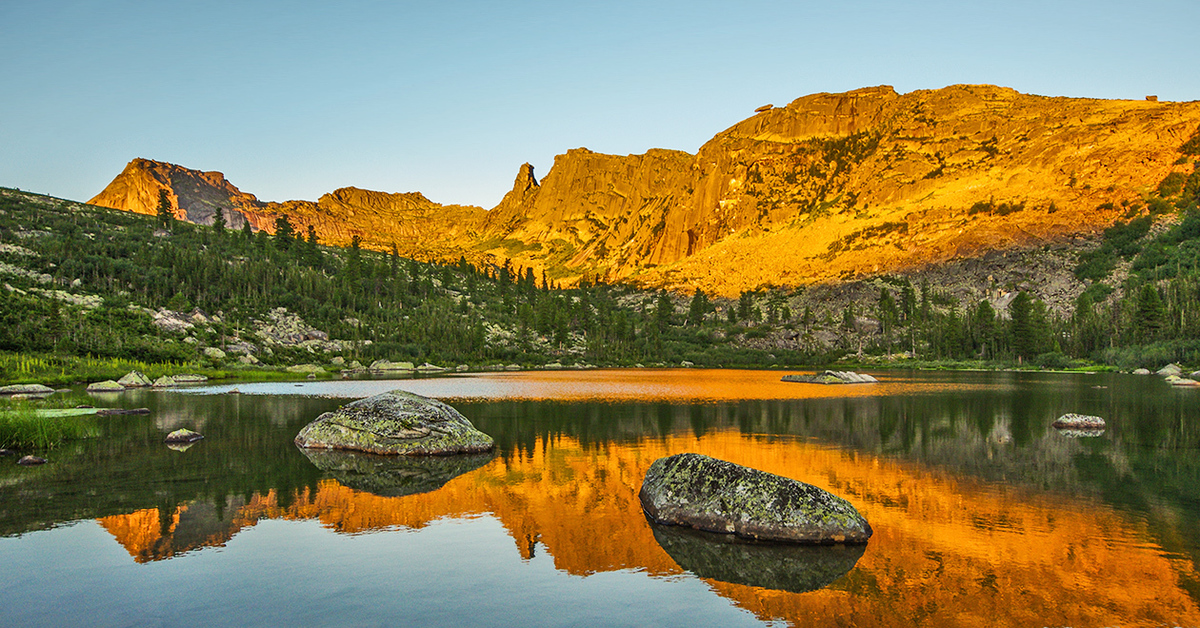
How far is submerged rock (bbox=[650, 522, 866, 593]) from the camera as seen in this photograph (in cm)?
1158

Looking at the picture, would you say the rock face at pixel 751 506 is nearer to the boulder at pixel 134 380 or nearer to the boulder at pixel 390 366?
the boulder at pixel 134 380

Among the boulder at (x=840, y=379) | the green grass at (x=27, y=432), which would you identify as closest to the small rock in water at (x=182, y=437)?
the green grass at (x=27, y=432)

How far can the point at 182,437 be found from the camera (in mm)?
27609

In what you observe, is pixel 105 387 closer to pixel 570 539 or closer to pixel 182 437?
pixel 182 437

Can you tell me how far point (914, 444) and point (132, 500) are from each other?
2885 centimetres

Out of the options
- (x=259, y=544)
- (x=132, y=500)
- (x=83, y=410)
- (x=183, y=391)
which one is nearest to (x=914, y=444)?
(x=259, y=544)

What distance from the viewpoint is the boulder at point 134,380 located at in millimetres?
62266

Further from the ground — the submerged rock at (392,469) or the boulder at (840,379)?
the submerged rock at (392,469)

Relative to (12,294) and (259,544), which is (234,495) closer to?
(259,544)

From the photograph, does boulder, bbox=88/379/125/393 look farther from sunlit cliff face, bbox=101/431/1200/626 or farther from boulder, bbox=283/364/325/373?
sunlit cliff face, bbox=101/431/1200/626

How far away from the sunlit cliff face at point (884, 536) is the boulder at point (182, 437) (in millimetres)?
11891

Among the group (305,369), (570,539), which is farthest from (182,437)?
(305,369)

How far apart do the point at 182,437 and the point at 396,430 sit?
10.1m

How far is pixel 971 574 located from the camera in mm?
11852
